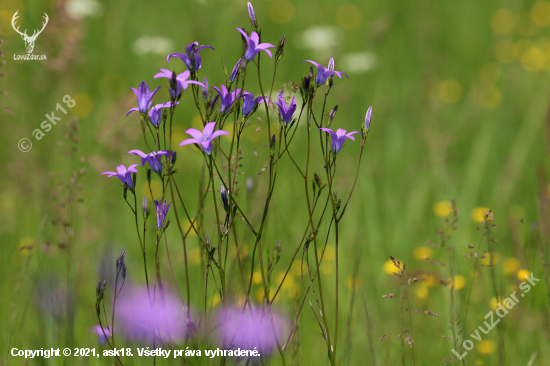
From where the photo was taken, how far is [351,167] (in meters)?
4.01

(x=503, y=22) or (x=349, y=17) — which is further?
(x=349, y=17)

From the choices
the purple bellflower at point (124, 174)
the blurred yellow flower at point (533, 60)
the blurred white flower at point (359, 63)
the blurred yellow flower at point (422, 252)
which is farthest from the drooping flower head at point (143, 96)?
the blurred yellow flower at point (533, 60)

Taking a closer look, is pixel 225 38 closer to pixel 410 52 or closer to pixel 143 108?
pixel 410 52

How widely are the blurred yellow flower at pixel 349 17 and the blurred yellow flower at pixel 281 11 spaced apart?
0.80 m

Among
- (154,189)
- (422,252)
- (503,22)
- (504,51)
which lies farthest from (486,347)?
(503,22)

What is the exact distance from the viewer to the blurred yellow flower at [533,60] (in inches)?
209

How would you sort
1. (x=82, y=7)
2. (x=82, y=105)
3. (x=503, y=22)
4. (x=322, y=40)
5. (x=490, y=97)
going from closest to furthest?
(x=82, y=7)
(x=322, y=40)
(x=82, y=105)
(x=490, y=97)
(x=503, y=22)

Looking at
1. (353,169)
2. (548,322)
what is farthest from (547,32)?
(548,322)

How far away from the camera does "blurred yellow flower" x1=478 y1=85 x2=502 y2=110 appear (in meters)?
4.86

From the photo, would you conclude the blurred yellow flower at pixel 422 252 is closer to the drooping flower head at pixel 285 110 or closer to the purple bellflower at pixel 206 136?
the drooping flower head at pixel 285 110

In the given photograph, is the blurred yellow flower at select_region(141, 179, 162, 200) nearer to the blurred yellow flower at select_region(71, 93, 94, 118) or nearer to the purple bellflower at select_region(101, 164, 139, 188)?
the blurred yellow flower at select_region(71, 93, 94, 118)

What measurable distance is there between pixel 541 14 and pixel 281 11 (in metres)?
3.86

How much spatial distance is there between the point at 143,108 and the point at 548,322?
174cm

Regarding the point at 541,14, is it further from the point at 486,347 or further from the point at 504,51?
the point at 486,347
